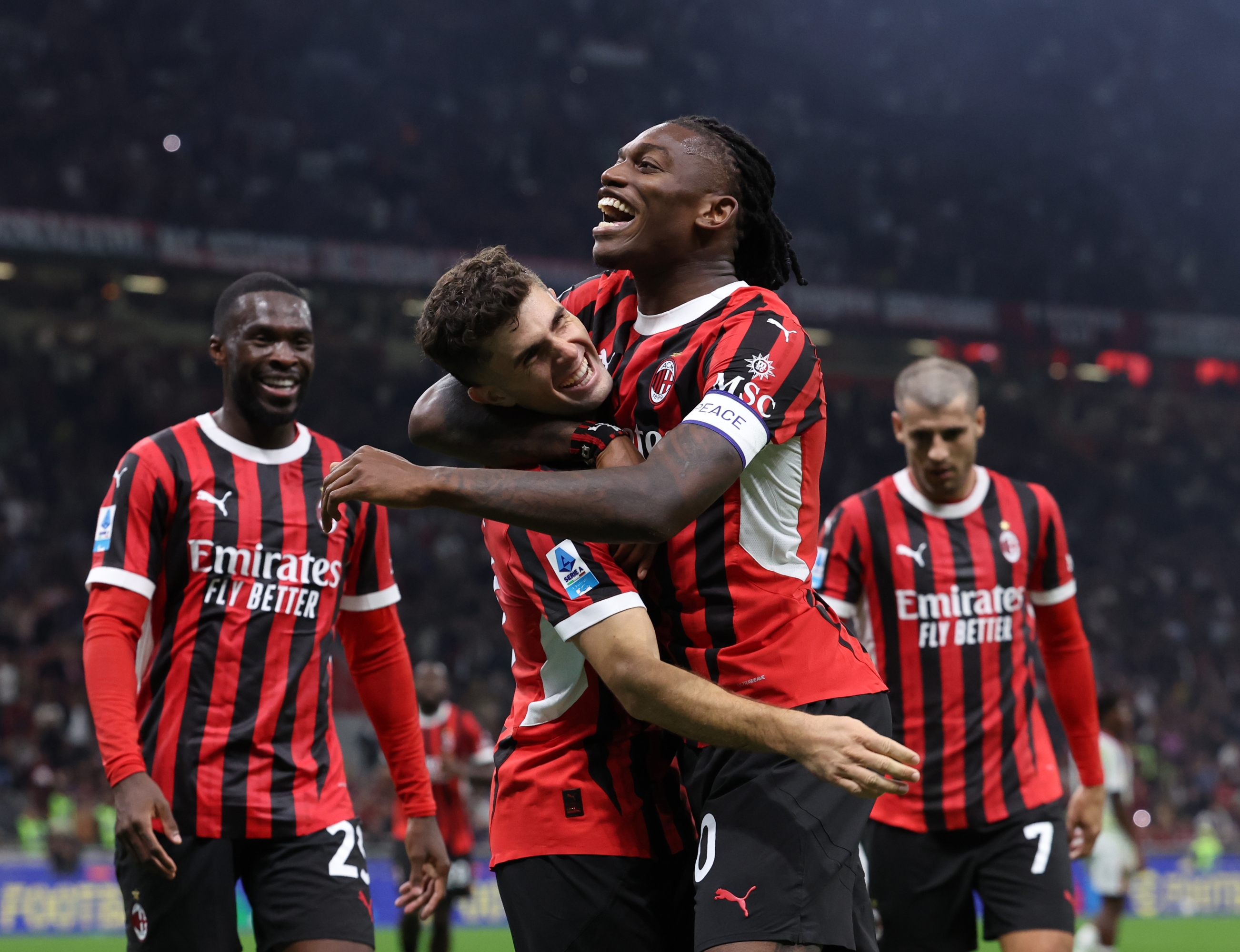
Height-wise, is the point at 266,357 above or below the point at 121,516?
above

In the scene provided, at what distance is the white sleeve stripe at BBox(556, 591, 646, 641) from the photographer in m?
2.60

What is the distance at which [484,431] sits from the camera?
2.89 m

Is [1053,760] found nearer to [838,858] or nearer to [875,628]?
[875,628]

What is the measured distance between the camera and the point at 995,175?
24656 mm

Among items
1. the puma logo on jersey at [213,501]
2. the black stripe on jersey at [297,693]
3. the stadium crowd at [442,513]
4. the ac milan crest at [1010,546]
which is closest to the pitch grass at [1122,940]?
the stadium crowd at [442,513]

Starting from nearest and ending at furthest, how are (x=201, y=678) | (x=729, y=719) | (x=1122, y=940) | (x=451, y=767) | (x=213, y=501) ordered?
(x=729, y=719) < (x=201, y=678) < (x=213, y=501) < (x=451, y=767) < (x=1122, y=940)

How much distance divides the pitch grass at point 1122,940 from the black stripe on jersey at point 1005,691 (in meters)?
5.78

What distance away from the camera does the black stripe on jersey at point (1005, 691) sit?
4707 millimetres

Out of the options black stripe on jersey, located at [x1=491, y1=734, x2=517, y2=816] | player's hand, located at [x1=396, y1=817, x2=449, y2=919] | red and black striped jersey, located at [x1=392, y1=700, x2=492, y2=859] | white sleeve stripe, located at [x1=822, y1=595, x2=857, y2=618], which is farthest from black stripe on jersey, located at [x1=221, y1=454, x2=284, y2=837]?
red and black striped jersey, located at [x1=392, y1=700, x2=492, y2=859]

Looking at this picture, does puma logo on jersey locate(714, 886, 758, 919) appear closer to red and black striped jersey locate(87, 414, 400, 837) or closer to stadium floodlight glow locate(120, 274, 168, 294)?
red and black striped jersey locate(87, 414, 400, 837)

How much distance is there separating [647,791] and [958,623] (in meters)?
2.35

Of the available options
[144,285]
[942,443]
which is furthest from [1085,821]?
[144,285]

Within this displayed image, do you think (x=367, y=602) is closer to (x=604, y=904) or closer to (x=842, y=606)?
(x=842, y=606)

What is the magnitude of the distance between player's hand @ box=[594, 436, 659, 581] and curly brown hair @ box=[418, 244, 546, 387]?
1.05ft
